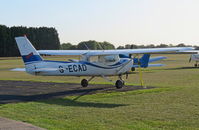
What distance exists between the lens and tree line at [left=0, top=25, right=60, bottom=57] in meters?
101

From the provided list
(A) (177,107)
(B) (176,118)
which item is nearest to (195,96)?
(A) (177,107)

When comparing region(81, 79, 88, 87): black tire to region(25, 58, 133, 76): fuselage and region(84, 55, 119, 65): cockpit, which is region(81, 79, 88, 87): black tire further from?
region(84, 55, 119, 65): cockpit

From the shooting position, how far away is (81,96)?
1491 centimetres

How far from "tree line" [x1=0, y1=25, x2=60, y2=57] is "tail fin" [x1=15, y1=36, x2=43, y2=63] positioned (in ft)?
291

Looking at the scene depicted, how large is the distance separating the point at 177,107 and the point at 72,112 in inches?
134

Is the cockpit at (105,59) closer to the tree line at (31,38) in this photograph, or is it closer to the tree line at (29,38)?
the tree line at (31,38)

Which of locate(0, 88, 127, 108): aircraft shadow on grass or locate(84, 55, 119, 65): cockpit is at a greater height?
locate(84, 55, 119, 65): cockpit

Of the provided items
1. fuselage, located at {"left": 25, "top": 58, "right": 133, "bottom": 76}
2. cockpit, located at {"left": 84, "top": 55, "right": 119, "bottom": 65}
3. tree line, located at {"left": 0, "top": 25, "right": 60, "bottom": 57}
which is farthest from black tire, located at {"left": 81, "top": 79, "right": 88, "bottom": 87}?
tree line, located at {"left": 0, "top": 25, "right": 60, "bottom": 57}

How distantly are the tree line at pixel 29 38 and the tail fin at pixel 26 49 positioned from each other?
8857cm

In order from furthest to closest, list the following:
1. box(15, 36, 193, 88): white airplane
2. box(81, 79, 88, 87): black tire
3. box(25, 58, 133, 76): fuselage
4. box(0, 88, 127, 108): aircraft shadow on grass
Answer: box(81, 79, 88, 87): black tire
box(25, 58, 133, 76): fuselage
box(15, 36, 193, 88): white airplane
box(0, 88, 127, 108): aircraft shadow on grass

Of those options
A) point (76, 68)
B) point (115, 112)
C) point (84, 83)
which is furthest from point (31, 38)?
point (115, 112)

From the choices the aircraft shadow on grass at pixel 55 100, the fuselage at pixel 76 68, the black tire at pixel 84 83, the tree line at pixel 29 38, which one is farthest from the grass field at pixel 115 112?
the tree line at pixel 29 38

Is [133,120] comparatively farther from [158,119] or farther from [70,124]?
[70,124]

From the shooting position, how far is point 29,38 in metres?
109
